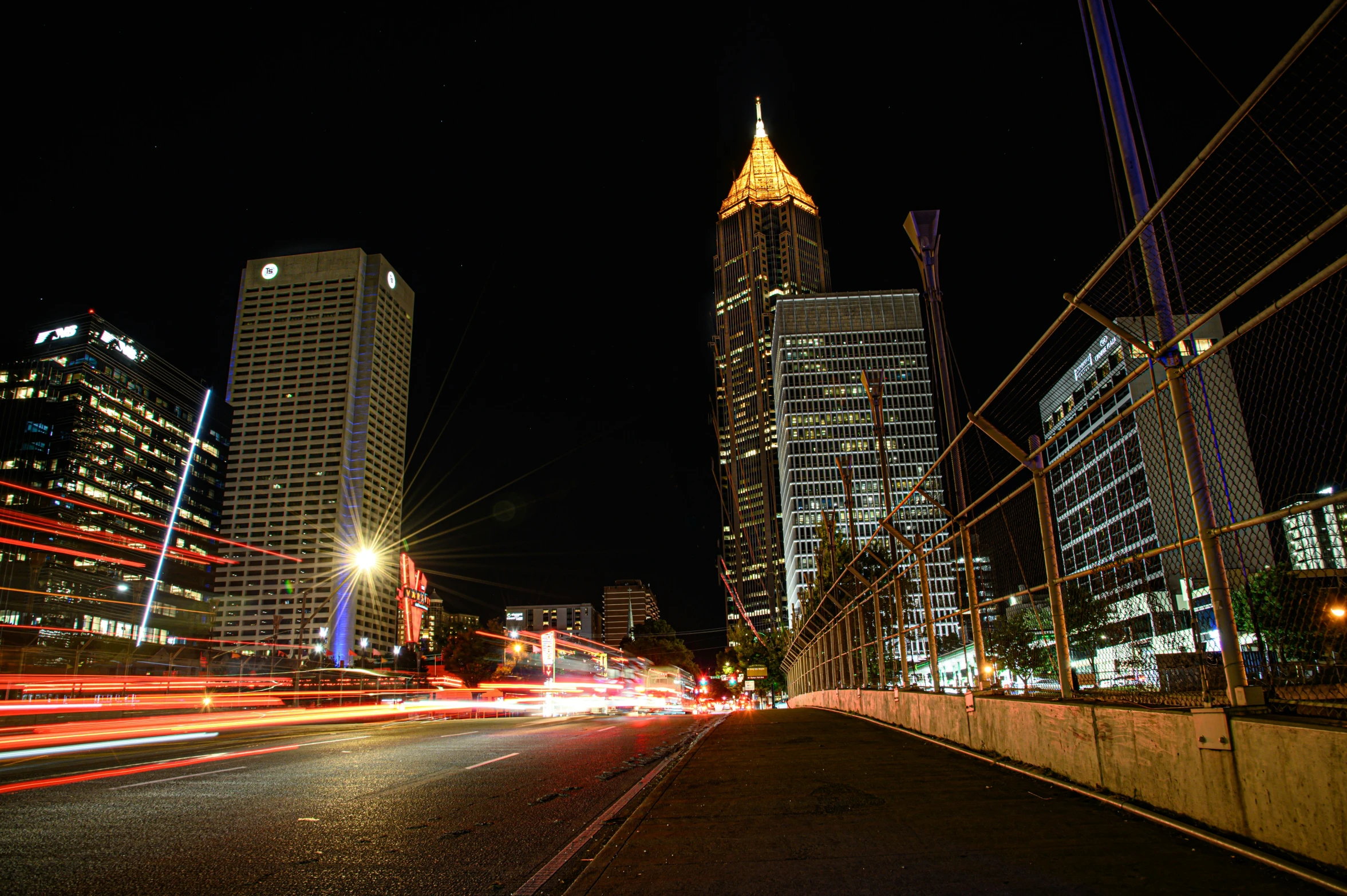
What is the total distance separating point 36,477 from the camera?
10694 cm

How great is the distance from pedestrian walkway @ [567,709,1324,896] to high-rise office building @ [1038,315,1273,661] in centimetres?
140

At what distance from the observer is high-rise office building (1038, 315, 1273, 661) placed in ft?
15.7

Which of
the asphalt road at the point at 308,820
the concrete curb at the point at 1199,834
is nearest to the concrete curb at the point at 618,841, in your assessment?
the asphalt road at the point at 308,820

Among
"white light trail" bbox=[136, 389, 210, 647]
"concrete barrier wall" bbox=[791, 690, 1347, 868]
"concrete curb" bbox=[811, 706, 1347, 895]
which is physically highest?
"white light trail" bbox=[136, 389, 210, 647]

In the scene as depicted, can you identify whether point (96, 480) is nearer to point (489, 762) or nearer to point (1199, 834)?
point (489, 762)

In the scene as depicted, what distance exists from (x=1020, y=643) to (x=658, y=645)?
418 feet

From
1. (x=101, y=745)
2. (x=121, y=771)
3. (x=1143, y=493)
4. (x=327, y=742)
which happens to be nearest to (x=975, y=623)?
(x=1143, y=493)

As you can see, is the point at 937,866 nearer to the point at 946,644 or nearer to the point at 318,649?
the point at 946,644

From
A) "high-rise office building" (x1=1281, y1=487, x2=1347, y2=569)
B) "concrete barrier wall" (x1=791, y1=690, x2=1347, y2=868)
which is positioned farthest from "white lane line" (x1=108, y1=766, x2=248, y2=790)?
"high-rise office building" (x1=1281, y1=487, x2=1347, y2=569)

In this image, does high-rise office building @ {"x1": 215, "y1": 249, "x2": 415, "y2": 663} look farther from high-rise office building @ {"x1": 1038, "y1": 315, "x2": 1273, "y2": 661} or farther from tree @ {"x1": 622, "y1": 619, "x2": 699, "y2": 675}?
high-rise office building @ {"x1": 1038, "y1": 315, "x2": 1273, "y2": 661}

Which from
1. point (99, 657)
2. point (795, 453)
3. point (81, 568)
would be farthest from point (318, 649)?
point (795, 453)

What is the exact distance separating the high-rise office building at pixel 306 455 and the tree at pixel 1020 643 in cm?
18472

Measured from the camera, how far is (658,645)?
132 m

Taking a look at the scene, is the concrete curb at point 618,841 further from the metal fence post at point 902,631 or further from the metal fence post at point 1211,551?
the metal fence post at point 902,631
